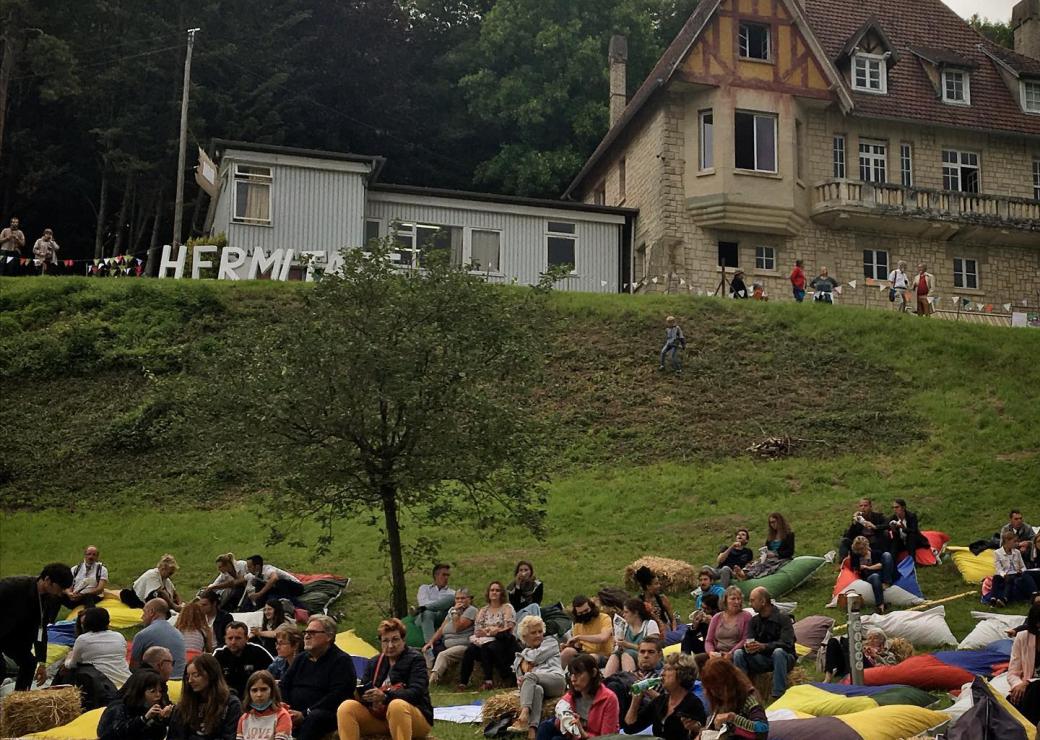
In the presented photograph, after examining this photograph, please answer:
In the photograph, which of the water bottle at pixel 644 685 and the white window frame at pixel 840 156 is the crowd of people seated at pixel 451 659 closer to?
the water bottle at pixel 644 685

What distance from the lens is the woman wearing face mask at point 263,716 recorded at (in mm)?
9844

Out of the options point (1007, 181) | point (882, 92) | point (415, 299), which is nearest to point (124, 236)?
point (882, 92)

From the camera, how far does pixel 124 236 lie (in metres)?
53.5

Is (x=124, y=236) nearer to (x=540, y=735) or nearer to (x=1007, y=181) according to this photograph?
(x=1007, y=181)

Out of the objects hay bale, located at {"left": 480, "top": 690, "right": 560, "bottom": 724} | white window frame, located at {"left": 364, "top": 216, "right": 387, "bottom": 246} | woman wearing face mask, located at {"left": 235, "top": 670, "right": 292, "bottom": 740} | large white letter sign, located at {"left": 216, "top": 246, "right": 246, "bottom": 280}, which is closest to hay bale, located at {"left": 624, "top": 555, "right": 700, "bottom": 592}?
hay bale, located at {"left": 480, "top": 690, "right": 560, "bottom": 724}

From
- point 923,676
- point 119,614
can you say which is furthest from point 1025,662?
point 119,614

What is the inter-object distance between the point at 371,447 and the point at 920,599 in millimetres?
7511

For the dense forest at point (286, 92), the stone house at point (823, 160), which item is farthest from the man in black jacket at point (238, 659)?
the dense forest at point (286, 92)

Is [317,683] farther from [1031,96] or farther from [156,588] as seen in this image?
[1031,96]

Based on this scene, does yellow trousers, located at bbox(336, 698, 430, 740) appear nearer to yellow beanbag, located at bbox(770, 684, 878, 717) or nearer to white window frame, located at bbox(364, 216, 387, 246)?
yellow beanbag, located at bbox(770, 684, 878, 717)

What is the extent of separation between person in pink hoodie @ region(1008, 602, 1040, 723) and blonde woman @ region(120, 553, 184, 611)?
9.93 metres

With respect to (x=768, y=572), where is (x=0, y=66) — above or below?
above

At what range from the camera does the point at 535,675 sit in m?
11.5

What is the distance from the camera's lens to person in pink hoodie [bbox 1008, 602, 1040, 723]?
34.6 feet
